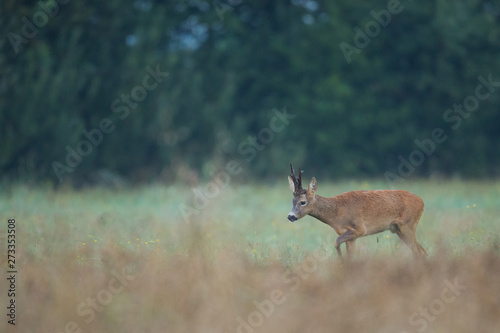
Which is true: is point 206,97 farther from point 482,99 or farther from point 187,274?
point 187,274

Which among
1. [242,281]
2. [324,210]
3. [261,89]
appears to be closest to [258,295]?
[242,281]

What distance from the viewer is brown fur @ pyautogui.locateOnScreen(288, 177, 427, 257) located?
8922 millimetres

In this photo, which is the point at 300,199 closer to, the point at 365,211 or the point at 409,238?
the point at 365,211

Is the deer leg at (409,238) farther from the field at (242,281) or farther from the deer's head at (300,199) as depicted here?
the deer's head at (300,199)

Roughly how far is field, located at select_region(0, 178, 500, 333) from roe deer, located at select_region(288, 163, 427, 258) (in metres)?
0.29

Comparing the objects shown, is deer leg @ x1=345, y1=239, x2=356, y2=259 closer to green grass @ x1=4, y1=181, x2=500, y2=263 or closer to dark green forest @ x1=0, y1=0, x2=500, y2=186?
green grass @ x1=4, y1=181, x2=500, y2=263

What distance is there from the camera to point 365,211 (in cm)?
898

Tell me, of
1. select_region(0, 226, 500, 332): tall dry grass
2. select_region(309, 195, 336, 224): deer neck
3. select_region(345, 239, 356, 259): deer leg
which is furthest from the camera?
select_region(309, 195, 336, 224): deer neck

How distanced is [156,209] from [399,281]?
29.3 ft

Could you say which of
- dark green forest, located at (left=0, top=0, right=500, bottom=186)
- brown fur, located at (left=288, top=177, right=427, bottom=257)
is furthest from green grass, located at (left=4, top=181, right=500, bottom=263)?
dark green forest, located at (left=0, top=0, right=500, bottom=186)

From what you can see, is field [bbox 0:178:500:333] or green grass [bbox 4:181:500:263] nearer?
field [bbox 0:178:500:333]

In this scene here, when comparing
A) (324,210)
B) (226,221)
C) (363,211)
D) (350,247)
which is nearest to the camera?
(350,247)

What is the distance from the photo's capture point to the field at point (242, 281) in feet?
18.0

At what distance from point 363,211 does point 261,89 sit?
1696 cm
